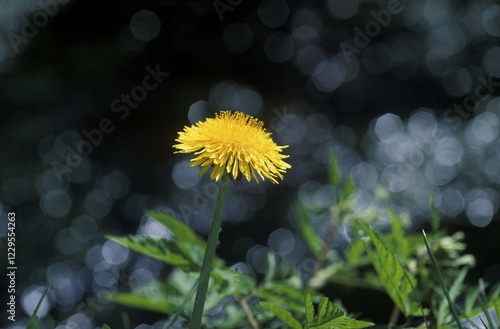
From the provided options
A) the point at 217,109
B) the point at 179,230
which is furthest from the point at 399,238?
the point at 217,109

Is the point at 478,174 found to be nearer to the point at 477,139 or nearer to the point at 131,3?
the point at 477,139

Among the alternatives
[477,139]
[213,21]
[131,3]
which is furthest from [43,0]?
[477,139]

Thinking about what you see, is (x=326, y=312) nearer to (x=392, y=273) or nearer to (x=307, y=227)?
(x=392, y=273)

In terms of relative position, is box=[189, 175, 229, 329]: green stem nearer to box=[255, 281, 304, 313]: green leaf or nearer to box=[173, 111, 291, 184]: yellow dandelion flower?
box=[173, 111, 291, 184]: yellow dandelion flower

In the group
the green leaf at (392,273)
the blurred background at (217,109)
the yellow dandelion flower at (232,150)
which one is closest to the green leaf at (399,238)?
the green leaf at (392,273)

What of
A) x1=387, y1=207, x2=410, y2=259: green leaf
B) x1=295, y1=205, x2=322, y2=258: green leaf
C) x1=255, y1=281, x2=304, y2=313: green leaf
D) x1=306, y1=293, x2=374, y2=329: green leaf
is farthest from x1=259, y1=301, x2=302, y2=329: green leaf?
x1=295, y1=205, x2=322, y2=258: green leaf

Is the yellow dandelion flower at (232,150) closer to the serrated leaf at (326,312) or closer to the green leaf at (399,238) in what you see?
the serrated leaf at (326,312)
